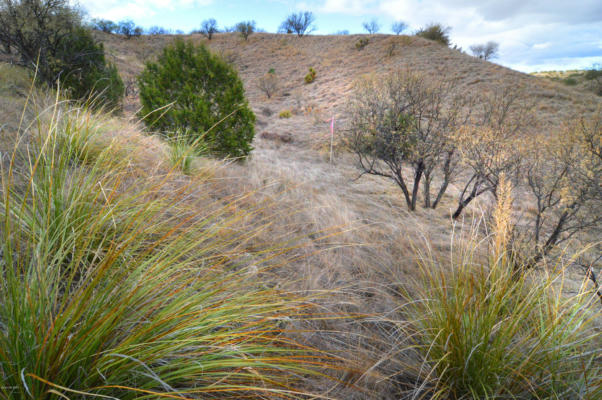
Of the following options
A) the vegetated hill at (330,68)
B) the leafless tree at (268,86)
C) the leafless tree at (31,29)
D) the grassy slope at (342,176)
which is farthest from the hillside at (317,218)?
the leafless tree at (31,29)

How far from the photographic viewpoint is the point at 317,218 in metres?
3.54

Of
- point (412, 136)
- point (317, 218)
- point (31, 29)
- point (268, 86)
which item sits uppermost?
point (268, 86)

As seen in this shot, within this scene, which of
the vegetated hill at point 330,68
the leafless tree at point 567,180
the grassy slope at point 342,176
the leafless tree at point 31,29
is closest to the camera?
the grassy slope at point 342,176

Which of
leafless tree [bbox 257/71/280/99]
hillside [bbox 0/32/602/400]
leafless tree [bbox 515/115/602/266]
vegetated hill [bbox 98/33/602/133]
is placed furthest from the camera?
leafless tree [bbox 257/71/280/99]

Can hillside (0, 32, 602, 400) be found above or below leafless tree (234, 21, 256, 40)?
below

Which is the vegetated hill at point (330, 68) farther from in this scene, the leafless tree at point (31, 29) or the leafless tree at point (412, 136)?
the leafless tree at point (412, 136)

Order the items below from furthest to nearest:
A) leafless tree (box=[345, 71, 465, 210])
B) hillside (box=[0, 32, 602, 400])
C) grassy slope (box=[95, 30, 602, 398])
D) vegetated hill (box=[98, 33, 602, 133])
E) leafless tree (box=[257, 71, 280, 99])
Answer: leafless tree (box=[257, 71, 280, 99])
vegetated hill (box=[98, 33, 602, 133])
leafless tree (box=[345, 71, 465, 210])
grassy slope (box=[95, 30, 602, 398])
hillside (box=[0, 32, 602, 400])

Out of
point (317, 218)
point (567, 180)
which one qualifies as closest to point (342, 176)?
point (317, 218)

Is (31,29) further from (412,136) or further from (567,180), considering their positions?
(567,180)

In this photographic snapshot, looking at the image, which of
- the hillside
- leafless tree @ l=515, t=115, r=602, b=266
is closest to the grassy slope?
the hillside

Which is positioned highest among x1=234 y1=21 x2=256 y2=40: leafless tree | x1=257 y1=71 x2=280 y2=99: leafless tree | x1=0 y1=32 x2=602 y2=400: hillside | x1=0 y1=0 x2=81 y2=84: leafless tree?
x1=234 y1=21 x2=256 y2=40: leafless tree

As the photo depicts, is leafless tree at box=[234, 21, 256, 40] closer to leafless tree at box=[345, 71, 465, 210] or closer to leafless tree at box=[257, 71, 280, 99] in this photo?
leafless tree at box=[257, 71, 280, 99]

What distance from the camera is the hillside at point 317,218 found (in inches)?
56.8

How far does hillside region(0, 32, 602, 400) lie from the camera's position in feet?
4.73
